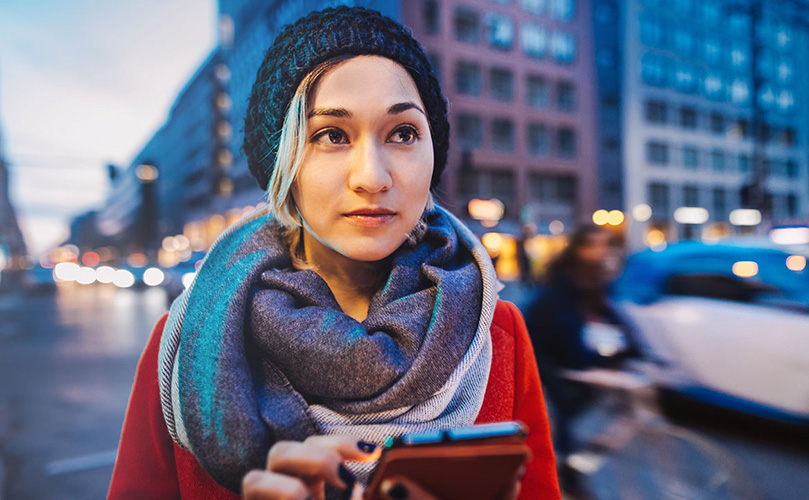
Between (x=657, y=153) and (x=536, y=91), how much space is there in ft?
33.3

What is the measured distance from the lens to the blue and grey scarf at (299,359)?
729 mm

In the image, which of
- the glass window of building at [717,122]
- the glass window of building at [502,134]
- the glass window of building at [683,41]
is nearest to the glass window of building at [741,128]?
the glass window of building at [717,122]

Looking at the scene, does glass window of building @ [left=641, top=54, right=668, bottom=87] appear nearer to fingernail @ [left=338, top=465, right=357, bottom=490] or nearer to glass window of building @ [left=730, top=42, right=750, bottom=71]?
glass window of building @ [left=730, top=42, right=750, bottom=71]

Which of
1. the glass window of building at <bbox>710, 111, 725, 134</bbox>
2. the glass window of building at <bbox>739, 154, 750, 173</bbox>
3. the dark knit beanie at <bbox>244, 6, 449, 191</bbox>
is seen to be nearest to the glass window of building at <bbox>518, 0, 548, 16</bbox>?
the glass window of building at <bbox>710, 111, 725, 134</bbox>

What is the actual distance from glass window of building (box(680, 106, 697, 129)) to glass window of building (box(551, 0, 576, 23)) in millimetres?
11038

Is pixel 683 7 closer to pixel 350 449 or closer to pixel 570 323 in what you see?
pixel 570 323

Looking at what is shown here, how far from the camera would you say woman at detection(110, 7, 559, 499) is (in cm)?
74

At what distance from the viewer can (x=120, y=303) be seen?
49.0 feet

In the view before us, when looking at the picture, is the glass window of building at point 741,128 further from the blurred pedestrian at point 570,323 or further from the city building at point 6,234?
the city building at point 6,234

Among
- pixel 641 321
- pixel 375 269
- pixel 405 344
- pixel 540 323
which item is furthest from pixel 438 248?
pixel 641 321

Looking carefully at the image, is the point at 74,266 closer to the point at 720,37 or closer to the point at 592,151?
the point at 592,151

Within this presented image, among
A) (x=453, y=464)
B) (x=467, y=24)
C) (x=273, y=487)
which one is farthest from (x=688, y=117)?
(x=273, y=487)

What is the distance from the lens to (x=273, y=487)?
63cm

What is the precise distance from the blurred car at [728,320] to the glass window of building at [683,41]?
27.6 metres
